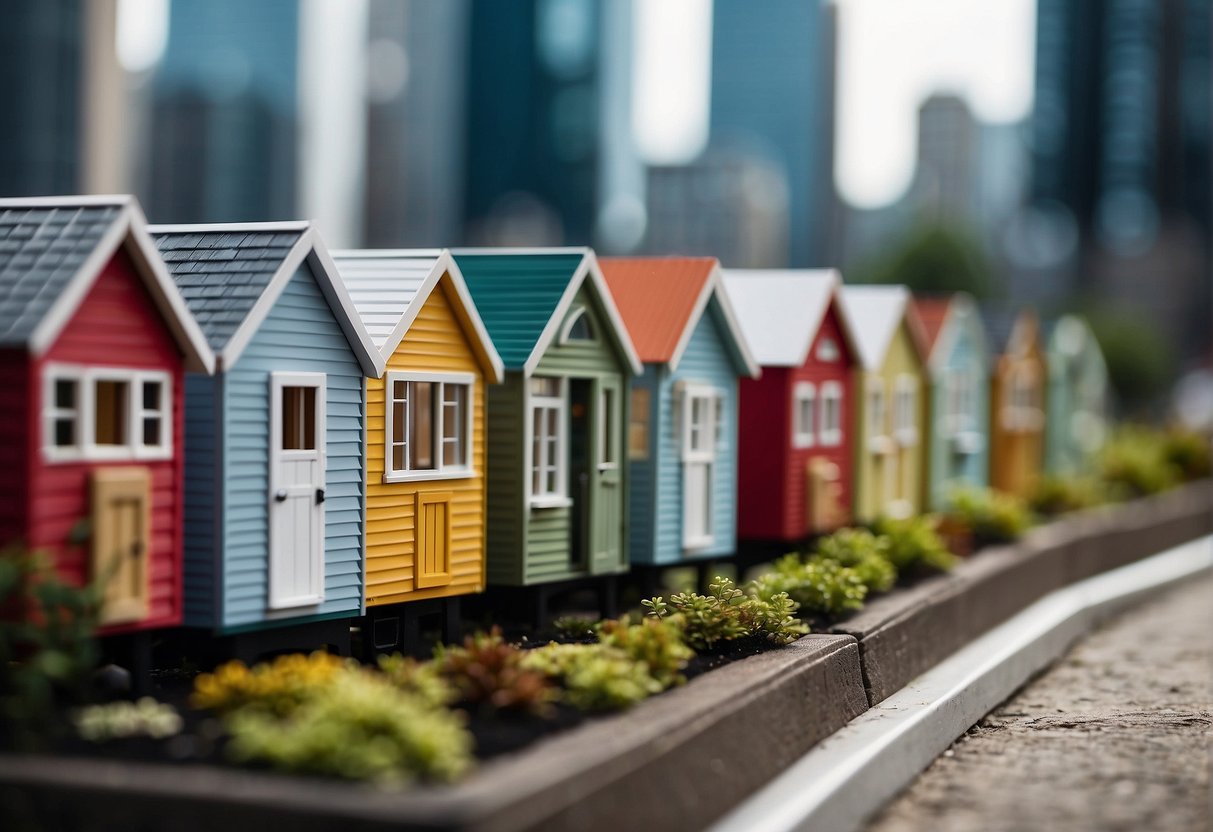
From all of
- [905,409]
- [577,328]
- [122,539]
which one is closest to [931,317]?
[905,409]

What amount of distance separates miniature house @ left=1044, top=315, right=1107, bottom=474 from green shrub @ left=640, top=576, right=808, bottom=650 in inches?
689

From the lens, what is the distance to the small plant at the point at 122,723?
9.76m

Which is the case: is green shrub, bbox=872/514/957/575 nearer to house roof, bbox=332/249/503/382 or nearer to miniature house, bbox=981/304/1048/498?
house roof, bbox=332/249/503/382

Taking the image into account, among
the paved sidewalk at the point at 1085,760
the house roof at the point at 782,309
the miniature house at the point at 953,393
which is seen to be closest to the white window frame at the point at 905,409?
the miniature house at the point at 953,393

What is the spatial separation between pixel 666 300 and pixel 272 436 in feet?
21.5

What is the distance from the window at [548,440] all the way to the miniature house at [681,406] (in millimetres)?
1237

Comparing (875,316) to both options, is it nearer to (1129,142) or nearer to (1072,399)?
(1072,399)

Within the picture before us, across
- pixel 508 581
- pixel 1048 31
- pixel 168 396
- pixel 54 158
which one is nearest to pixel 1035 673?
pixel 508 581

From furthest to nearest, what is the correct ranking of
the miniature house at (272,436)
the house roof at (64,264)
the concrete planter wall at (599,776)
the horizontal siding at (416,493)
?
the horizontal siding at (416,493) → the miniature house at (272,436) → the house roof at (64,264) → the concrete planter wall at (599,776)

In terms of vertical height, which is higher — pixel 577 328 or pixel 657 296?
pixel 657 296

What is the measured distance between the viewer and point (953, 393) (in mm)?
25406

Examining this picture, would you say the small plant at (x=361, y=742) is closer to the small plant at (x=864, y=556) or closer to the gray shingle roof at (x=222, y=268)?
the gray shingle roof at (x=222, y=268)

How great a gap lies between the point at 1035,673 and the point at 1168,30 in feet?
611

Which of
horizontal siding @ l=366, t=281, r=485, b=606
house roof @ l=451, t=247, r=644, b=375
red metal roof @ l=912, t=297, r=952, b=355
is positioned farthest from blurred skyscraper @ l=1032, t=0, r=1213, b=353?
horizontal siding @ l=366, t=281, r=485, b=606
